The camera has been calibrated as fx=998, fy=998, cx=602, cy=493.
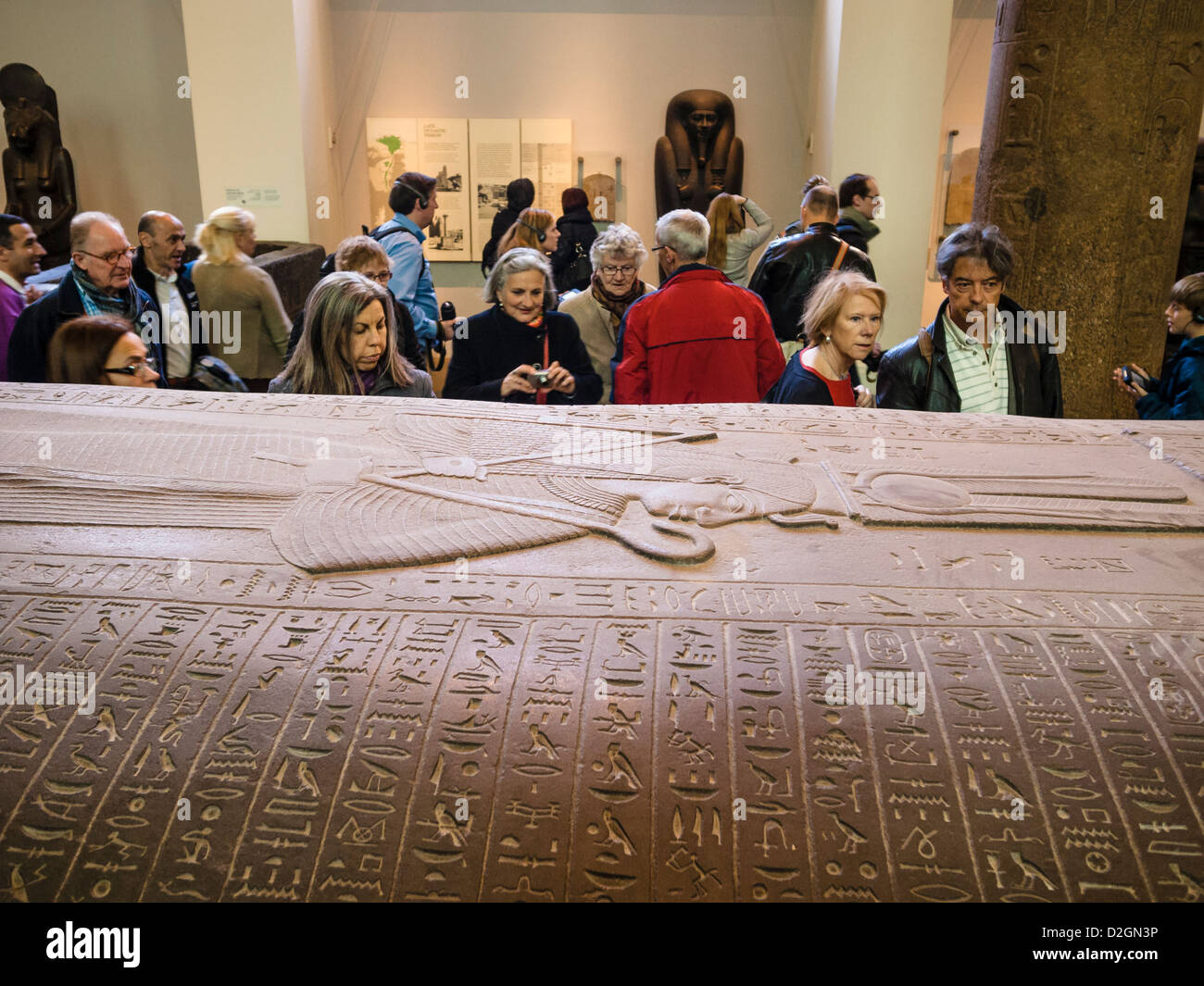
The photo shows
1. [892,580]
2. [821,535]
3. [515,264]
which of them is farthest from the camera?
[515,264]

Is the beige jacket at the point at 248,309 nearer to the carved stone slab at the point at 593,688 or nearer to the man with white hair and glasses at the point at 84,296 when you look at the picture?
the man with white hair and glasses at the point at 84,296

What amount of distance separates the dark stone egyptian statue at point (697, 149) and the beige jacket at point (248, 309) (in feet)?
17.9

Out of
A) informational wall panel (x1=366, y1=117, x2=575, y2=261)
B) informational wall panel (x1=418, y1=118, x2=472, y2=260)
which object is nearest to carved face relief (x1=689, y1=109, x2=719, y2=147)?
informational wall panel (x1=366, y1=117, x2=575, y2=261)

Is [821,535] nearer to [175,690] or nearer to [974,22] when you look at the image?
[175,690]

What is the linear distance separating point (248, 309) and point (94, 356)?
1.40 meters

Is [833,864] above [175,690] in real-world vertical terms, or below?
below

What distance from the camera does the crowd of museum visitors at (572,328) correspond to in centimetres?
332

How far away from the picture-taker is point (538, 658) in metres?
1.82

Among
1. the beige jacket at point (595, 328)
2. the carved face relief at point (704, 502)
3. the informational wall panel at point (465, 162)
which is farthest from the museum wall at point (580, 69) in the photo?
the carved face relief at point (704, 502)

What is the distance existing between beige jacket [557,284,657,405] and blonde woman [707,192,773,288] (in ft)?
2.54

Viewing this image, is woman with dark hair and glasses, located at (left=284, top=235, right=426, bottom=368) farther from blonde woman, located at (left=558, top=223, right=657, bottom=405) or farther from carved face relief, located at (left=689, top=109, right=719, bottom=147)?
carved face relief, located at (left=689, top=109, right=719, bottom=147)

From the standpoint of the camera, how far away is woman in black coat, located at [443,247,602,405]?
3.81 metres
